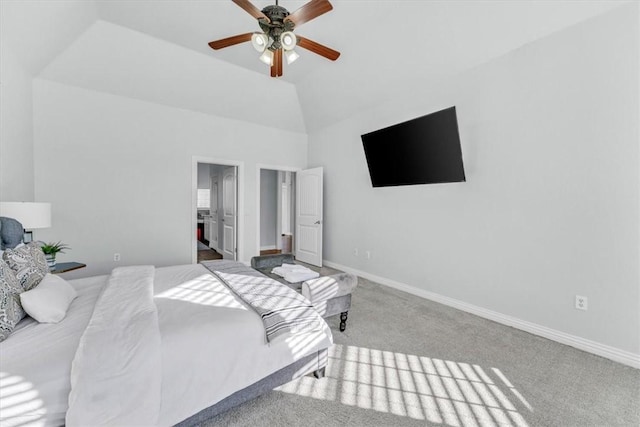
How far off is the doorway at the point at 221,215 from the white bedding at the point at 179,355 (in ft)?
10.0

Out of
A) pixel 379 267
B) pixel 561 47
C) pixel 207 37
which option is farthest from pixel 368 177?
pixel 207 37

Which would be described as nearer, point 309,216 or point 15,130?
point 15,130

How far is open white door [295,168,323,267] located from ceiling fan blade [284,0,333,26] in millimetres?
3045

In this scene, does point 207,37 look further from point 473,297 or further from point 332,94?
point 473,297

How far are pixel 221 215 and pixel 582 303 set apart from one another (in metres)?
5.81

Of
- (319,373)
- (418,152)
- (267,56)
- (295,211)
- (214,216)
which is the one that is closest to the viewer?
(319,373)

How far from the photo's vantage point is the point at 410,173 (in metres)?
3.48

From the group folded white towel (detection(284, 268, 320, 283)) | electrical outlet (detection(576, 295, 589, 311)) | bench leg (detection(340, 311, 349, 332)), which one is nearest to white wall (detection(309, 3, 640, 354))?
electrical outlet (detection(576, 295, 589, 311))

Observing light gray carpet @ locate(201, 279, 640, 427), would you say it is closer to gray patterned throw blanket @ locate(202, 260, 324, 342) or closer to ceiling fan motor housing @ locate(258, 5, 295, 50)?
gray patterned throw blanket @ locate(202, 260, 324, 342)

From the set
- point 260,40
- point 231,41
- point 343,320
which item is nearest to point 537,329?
point 343,320

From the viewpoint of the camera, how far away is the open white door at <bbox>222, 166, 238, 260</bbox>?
16.6 ft

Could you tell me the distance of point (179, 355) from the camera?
4.20ft

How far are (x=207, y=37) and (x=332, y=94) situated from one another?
76.3 inches

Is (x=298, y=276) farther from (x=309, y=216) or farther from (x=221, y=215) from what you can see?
(x=221, y=215)
